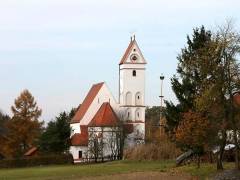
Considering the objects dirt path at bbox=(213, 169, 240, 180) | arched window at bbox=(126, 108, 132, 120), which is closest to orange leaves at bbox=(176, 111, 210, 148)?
dirt path at bbox=(213, 169, 240, 180)

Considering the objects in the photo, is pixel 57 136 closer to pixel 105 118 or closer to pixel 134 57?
pixel 105 118

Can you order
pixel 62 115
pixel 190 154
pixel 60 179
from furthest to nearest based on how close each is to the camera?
1. pixel 62 115
2. pixel 190 154
3. pixel 60 179

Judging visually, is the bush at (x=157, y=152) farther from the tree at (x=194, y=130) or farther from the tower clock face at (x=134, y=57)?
the tower clock face at (x=134, y=57)

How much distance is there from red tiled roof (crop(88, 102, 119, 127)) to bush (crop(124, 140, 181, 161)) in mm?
30820

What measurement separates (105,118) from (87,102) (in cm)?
1020

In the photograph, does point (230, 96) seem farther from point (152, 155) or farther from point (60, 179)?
point (152, 155)

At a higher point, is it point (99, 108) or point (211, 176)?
point (99, 108)

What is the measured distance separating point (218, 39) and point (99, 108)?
2702 inches

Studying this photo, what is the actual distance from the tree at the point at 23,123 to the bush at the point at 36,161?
1411 centimetres

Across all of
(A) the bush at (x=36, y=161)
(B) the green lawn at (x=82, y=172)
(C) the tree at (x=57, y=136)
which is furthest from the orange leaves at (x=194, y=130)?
(C) the tree at (x=57, y=136)

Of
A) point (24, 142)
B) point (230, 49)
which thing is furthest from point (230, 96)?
point (24, 142)

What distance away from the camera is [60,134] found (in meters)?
90.2

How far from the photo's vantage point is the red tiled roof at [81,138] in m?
101

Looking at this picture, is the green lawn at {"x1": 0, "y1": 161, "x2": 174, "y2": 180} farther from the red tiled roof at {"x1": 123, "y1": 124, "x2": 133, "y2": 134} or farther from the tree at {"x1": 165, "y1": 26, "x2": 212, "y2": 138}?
the red tiled roof at {"x1": 123, "y1": 124, "x2": 133, "y2": 134}
